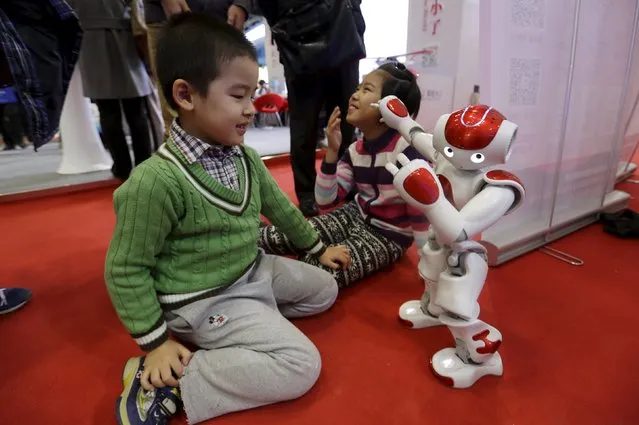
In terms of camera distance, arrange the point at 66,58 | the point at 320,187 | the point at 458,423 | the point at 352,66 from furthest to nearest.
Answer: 1. the point at 352,66
2. the point at 320,187
3. the point at 66,58
4. the point at 458,423

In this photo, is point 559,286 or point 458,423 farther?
point 559,286

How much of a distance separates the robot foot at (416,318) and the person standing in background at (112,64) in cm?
160

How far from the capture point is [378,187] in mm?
1054

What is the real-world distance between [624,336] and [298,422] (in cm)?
71

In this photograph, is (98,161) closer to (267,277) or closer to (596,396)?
(267,277)

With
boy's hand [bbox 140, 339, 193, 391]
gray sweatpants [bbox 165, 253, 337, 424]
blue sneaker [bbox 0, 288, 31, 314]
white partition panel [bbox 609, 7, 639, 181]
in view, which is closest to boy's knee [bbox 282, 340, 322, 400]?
gray sweatpants [bbox 165, 253, 337, 424]

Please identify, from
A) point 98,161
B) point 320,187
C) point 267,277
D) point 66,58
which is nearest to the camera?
point 267,277

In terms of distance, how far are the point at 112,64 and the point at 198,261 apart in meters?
1.48

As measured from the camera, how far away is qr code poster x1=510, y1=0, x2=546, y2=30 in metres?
0.93

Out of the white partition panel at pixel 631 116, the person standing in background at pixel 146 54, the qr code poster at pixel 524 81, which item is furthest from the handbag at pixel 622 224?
the person standing in background at pixel 146 54

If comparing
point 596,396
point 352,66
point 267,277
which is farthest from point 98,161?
point 596,396

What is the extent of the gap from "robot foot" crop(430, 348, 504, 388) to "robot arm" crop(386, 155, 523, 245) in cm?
26

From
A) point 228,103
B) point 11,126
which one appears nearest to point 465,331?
point 228,103

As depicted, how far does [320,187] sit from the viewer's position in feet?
3.70
